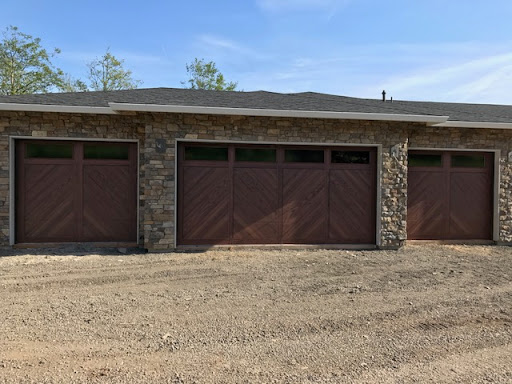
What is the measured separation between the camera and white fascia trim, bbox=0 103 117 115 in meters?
7.59

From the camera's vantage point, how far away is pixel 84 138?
8.12 meters

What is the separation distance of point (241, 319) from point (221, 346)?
28.5 inches

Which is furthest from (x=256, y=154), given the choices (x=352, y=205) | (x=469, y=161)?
(x=469, y=161)

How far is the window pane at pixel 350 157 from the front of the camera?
8.70 m

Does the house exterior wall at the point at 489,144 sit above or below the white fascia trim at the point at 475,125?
below

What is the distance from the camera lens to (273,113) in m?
7.85

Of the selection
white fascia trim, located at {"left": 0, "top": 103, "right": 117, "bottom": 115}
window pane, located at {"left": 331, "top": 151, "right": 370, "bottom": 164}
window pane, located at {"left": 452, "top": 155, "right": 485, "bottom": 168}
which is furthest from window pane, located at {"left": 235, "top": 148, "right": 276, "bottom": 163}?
window pane, located at {"left": 452, "top": 155, "right": 485, "bottom": 168}

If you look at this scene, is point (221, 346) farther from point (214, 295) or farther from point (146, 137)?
point (146, 137)

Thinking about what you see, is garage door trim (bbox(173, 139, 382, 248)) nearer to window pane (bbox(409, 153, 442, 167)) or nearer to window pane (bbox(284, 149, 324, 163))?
window pane (bbox(284, 149, 324, 163))

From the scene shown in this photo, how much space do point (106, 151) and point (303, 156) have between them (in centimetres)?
435

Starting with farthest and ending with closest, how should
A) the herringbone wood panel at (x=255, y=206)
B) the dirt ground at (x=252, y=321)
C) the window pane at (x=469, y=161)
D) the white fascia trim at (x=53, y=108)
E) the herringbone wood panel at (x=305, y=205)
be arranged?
the window pane at (x=469, y=161) → the herringbone wood panel at (x=305, y=205) → the herringbone wood panel at (x=255, y=206) → the white fascia trim at (x=53, y=108) → the dirt ground at (x=252, y=321)

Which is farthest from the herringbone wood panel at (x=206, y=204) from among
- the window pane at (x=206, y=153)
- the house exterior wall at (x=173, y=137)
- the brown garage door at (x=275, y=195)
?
the house exterior wall at (x=173, y=137)

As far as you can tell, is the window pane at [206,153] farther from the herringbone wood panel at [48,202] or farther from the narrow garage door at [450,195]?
the narrow garage door at [450,195]

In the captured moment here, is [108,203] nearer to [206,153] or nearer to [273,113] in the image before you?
[206,153]
